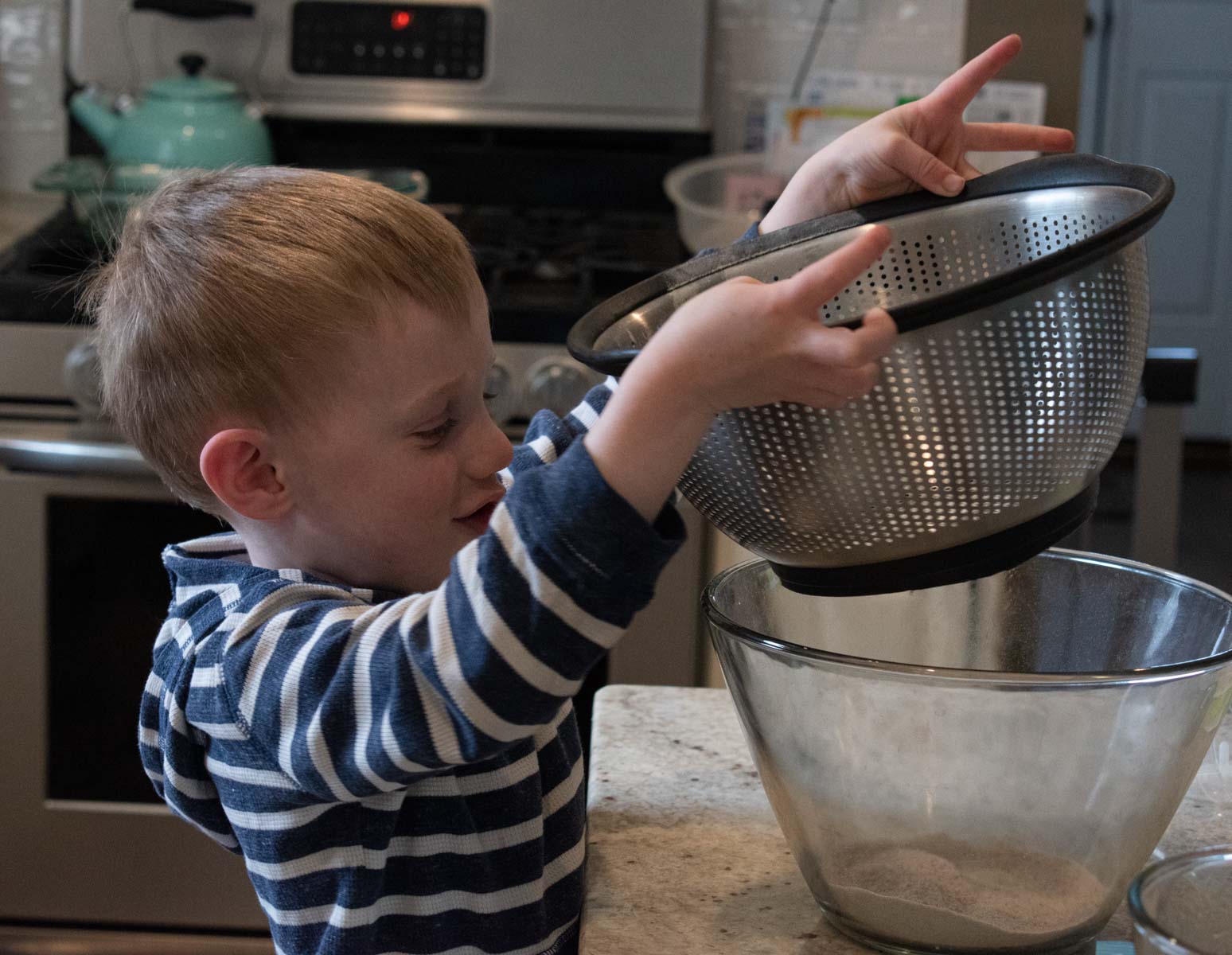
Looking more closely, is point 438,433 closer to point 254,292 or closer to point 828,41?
point 254,292

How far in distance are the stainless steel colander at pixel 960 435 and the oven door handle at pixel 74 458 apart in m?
1.10

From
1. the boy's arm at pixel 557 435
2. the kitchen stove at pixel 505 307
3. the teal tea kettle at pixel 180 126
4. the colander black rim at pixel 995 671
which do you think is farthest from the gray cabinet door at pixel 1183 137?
the colander black rim at pixel 995 671

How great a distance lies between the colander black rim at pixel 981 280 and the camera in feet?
1.65

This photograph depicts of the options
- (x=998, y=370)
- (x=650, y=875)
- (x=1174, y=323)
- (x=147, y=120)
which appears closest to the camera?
(x=998, y=370)

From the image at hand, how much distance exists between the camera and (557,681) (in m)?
0.56

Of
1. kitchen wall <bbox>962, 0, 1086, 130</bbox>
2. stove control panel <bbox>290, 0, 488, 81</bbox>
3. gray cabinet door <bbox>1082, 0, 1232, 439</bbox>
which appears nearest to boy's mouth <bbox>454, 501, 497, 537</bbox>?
stove control panel <bbox>290, 0, 488, 81</bbox>

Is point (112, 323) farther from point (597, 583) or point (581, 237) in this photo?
point (581, 237)

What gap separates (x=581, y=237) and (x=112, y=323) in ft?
4.11

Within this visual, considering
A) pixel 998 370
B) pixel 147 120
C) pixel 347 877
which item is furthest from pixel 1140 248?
pixel 147 120

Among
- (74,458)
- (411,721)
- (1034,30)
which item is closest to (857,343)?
(411,721)

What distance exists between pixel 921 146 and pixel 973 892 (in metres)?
0.39

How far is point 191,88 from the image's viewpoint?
6.43ft

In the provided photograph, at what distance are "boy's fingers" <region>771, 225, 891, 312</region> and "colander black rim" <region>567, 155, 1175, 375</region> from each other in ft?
0.06

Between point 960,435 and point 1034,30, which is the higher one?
point 1034,30
